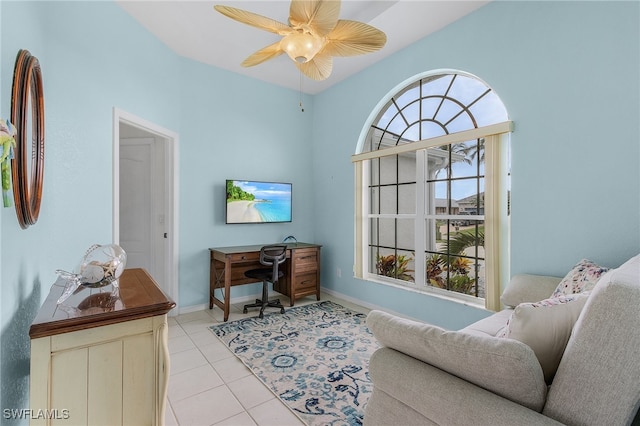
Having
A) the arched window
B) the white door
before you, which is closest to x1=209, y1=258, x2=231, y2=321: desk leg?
the white door

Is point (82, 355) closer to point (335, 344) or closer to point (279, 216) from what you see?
point (335, 344)

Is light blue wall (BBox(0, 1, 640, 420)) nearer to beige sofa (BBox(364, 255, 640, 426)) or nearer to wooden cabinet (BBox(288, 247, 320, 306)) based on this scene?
wooden cabinet (BBox(288, 247, 320, 306))

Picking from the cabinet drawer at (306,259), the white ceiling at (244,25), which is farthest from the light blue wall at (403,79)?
the cabinet drawer at (306,259)

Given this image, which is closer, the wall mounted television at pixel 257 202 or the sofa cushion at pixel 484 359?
the sofa cushion at pixel 484 359

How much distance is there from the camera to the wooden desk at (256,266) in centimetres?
337

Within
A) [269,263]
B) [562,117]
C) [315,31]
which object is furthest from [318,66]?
[269,263]

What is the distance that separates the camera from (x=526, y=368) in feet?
3.03

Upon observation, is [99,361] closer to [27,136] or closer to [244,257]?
[27,136]

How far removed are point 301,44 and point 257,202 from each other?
2333 mm

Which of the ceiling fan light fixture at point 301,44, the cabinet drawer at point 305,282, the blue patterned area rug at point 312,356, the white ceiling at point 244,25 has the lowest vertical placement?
the blue patterned area rug at point 312,356

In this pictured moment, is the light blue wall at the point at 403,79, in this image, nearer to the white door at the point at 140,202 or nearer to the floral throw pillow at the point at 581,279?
the floral throw pillow at the point at 581,279

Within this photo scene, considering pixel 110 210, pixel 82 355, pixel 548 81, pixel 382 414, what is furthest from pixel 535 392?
pixel 110 210

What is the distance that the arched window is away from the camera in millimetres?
2580

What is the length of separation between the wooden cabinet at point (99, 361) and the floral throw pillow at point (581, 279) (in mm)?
2227
